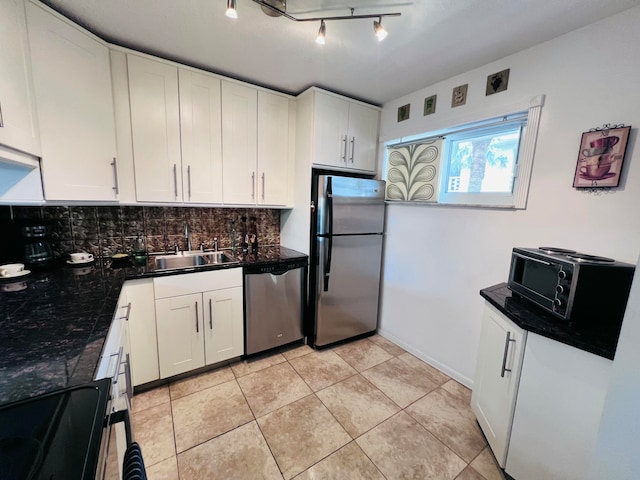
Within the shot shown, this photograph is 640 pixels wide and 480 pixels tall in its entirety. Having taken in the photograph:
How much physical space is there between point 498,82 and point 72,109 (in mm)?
2730

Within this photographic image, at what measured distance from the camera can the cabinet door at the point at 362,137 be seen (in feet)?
8.13

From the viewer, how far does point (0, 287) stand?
1346 millimetres

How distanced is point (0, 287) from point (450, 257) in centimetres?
287

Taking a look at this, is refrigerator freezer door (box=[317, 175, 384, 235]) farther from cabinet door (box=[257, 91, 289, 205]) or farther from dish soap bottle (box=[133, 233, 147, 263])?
dish soap bottle (box=[133, 233, 147, 263])

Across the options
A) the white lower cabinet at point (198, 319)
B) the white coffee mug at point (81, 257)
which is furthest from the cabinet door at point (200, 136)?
the white coffee mug at point (81, 257)

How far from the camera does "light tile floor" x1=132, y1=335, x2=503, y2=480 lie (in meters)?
1.39

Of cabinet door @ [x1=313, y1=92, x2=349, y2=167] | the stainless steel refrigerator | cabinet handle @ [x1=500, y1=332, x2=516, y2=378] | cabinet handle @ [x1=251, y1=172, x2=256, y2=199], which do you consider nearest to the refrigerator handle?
the stainless steel refrigerator

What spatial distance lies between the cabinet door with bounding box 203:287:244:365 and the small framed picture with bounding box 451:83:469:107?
7.48 feet

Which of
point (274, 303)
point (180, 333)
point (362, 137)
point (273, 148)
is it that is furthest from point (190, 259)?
point (362, 137)

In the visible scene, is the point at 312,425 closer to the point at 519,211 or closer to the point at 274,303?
the point at 274,303

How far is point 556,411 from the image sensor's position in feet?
3.66

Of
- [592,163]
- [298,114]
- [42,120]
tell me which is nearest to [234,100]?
[298,114]

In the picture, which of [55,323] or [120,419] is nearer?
[120,419]

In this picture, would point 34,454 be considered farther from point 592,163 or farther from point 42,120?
point 592,163
